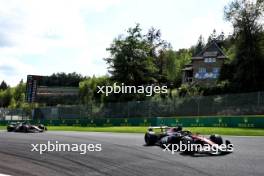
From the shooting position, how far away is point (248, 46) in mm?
63344

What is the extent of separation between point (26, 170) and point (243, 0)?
199 ft

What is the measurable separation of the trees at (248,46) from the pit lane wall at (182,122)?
22609 millimetres

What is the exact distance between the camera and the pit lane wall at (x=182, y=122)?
105 ft

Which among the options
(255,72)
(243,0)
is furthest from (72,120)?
(243,0)

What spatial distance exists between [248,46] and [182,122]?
29566 mm

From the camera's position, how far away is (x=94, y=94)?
96.5 m

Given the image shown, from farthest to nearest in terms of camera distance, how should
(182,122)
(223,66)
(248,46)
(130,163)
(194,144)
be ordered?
(223,66) → (248,46) → (182,122) → (194,144) → (130,163)

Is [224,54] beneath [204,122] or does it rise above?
above

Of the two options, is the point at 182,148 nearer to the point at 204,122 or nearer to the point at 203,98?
the point at 204,122

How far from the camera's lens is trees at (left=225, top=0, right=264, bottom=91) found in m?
61.8
